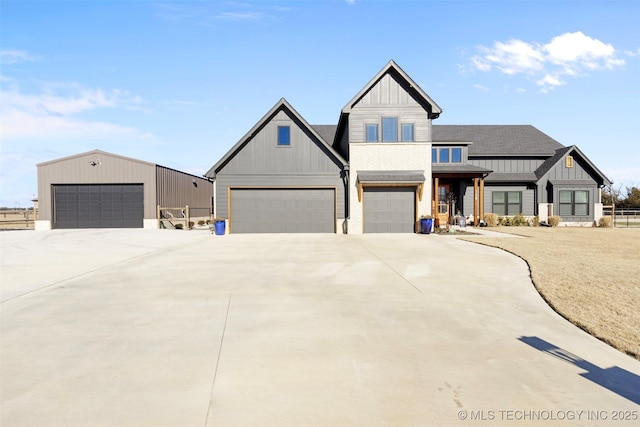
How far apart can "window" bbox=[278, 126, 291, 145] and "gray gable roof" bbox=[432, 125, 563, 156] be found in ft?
41.4

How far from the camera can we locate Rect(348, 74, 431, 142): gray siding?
20438 mm

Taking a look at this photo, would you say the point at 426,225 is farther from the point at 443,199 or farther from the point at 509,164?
the point at 509,164

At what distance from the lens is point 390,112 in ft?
67.4

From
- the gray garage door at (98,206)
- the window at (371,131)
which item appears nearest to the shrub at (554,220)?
the window at (371,131)

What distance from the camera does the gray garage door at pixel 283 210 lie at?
2053 centimetres

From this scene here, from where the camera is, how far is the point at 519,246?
1368 cm

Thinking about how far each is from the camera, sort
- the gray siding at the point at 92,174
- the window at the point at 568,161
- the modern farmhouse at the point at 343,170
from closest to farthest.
Answer: the modern farmhouse at the point at 343,170 < the gray siding at the point at 92,174 < the window at the point at 568,161

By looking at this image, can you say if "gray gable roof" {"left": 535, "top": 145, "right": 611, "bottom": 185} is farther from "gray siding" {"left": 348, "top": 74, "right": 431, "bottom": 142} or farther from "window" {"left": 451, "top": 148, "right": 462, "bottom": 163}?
"gray siding" {"left": 348, "top": 74, "right": 431, "bottom": 142}

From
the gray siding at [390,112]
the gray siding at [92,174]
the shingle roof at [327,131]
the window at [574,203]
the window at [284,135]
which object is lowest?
the window at [574,203]

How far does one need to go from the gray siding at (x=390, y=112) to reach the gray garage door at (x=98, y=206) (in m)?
15.9

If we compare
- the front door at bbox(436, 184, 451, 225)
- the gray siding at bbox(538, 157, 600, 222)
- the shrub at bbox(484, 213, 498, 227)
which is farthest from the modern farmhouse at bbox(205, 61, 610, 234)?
the gray siding at bbox(538, 157, 600, 222)

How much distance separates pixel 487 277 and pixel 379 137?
44.6ft

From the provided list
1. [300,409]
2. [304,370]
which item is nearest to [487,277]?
[304,370]

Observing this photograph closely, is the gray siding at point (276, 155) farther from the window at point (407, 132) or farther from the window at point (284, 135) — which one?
the window at point (407, 132)
